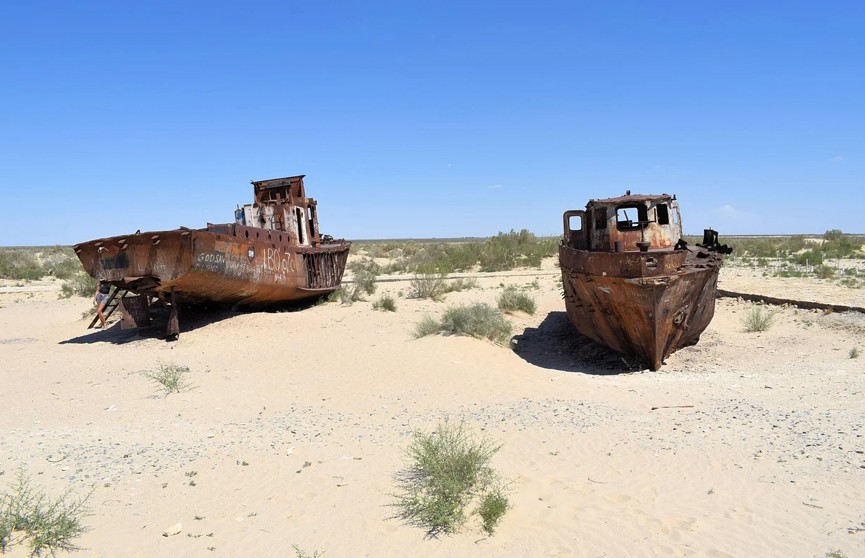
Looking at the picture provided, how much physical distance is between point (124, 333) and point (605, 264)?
9.20 metres

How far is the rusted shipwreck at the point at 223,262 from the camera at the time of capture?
400 inches

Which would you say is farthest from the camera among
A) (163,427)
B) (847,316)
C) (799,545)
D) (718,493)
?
(847,316)

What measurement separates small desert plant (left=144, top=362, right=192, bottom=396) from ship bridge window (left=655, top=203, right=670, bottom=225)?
7.96m

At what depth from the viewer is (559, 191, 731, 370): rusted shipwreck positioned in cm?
884

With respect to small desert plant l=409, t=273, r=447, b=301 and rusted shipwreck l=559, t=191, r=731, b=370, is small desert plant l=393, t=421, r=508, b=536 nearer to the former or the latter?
rusted shipwreck l=559, t=191, r=731, b=370

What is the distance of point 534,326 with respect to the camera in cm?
1373

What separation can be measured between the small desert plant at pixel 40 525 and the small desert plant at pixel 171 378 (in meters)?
3.17

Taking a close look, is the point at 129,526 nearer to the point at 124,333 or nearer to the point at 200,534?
the point at 200,534

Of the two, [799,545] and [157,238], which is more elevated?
[157,238]

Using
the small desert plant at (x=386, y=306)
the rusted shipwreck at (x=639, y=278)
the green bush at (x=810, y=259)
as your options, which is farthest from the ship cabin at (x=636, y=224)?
the green bush at (x=810, y=259)

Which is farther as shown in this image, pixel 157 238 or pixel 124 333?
pixel 124 333

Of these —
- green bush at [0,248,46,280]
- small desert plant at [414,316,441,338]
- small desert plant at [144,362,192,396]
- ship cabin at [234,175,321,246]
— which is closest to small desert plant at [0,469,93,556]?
small desert plant at [144,362,192,396]

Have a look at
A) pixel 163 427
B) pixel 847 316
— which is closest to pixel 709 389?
pixel 847 316

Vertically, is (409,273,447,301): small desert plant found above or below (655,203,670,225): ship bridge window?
below
